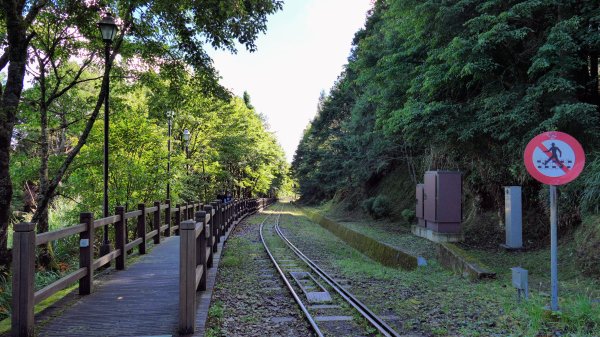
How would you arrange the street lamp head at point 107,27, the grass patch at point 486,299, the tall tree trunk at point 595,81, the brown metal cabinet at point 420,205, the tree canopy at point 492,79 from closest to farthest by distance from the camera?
the grass patch at point 486,299 < the street lamp head at point 107,27 < the tree canopy at point 492,79 < the tall tree trunk at point 595,81 < the brown metal cabinet at point 420,205

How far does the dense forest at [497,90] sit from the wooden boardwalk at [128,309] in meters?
7.21

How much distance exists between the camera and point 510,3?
35.2ft

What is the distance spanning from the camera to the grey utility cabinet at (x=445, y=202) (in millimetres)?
13523

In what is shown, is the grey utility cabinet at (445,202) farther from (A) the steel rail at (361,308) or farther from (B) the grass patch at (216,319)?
(B) the grass patch at (216,319)

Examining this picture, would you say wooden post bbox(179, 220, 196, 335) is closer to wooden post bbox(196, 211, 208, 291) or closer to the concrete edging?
wooden post bbox(196, 211, 208, 291)

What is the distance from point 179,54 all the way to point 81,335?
8.70 m

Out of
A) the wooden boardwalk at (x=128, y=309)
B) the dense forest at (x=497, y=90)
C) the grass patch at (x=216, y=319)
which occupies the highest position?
the dense forest at (x=497, y=90)

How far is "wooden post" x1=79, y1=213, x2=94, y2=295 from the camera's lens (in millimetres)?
5895

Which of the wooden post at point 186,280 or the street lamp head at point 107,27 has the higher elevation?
the street lamp head at point 107,27

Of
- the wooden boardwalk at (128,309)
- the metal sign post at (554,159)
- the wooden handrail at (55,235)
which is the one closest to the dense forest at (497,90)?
the metal sign post at (554,159)

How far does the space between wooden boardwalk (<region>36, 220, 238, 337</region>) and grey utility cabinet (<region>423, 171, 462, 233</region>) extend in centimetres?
845

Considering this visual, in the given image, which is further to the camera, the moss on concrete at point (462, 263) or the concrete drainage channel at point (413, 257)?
the concrete drainage channel at point (413, 257)

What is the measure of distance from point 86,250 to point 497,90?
9987mm

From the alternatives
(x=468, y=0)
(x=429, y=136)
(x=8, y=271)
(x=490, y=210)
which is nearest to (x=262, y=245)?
(x=429, y=136)
